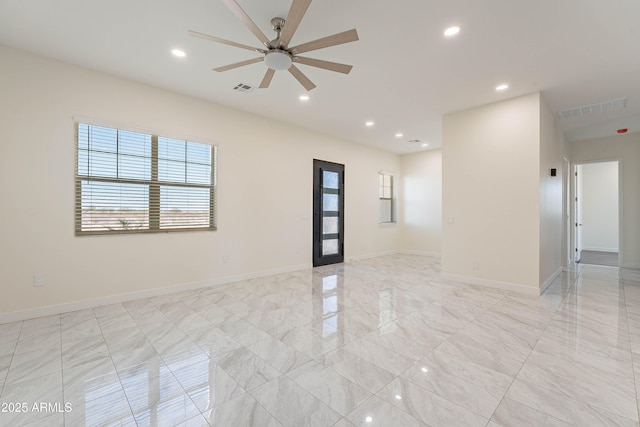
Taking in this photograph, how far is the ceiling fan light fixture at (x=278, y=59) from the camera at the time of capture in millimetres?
2537

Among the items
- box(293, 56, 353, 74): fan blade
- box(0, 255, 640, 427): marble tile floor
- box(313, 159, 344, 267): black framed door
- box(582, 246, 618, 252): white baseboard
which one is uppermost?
box(293, 56, 353, 74): fan blade

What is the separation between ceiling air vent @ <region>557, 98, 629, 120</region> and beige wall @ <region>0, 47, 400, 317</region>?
4.72 m

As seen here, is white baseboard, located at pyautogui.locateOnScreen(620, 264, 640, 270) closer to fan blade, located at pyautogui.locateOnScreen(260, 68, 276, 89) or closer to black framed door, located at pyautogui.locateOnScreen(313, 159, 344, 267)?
black framed door, located at pyautogui.locateOnScreen(313, 159, 344, 267)

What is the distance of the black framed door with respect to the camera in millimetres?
6285

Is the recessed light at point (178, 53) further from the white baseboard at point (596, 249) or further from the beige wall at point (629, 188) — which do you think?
the white baseboard at point (596, 249)

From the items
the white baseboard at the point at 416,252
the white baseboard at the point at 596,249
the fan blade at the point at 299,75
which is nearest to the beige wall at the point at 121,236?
the fan blade at the point at 299,75

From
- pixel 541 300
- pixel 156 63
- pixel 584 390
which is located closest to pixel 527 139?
pixel 541 300

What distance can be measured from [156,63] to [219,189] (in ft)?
6.51

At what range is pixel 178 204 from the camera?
4.36m

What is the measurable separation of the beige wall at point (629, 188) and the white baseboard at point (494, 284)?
426cm

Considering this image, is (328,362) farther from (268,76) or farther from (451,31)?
(451,31)

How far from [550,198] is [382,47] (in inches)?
161

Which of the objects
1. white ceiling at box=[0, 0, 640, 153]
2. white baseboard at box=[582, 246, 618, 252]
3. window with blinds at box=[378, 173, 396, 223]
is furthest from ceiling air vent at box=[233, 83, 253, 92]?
white baseboard at box=[582, 246, 618, 252]

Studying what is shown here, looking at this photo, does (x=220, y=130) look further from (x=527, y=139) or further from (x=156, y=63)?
(x=527, y=139)
